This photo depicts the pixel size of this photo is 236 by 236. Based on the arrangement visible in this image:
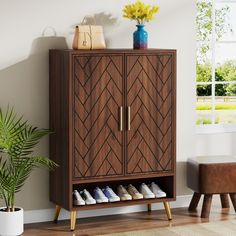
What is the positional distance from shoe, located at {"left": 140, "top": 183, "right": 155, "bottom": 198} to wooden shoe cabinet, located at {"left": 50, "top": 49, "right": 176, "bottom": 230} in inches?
1.9

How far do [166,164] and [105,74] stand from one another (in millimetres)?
923

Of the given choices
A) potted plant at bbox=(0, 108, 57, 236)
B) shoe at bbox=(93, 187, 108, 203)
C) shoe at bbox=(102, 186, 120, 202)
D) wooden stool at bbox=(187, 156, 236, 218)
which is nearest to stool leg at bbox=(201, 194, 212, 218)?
wooden stool at bbox=(187, 156, 236, 218)

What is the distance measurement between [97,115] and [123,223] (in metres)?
0.96

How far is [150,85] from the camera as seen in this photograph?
5.53 m

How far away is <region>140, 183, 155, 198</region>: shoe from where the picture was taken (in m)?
5.68

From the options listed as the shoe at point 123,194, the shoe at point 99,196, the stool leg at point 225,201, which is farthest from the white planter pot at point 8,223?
the stool leg at point 225,201

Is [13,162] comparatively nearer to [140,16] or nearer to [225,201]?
[140,16]

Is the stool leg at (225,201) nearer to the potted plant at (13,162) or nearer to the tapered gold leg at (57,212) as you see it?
the tapered gold leg at (57,212)

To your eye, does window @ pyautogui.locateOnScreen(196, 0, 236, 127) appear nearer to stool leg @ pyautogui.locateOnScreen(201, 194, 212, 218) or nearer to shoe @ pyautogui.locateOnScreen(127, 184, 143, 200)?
stool leg @ pyautogui.locateOnScreen(201, 194, 212, 218)

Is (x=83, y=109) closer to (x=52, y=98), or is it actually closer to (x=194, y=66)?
(x=52, y=98)

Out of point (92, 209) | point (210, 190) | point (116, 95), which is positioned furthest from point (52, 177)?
point (210, 190)

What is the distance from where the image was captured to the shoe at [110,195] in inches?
219

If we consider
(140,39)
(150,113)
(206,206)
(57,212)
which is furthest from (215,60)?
(57,212)

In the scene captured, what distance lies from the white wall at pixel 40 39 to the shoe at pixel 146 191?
0.79m
